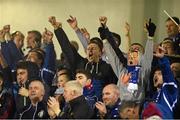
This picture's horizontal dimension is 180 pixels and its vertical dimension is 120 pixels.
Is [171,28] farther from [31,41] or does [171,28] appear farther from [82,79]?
[31,41]

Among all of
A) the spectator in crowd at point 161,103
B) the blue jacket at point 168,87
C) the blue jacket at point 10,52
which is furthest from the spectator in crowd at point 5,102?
the blue jacket at point 168,87

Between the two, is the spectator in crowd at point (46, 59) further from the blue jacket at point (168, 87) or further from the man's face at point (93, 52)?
the blue jacket at point (168, 87)

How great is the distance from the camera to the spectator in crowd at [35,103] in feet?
16.4

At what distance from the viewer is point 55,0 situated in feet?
27.4

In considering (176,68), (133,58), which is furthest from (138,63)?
(176,68)

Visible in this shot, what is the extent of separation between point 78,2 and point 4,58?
96.4 inches

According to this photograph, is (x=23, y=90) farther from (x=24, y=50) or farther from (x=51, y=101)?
(x=24, y=50)

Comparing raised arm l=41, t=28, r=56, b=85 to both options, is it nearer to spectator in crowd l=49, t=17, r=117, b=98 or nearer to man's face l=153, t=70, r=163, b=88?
spectator in crowd l=49, t=17, r=117, b=98

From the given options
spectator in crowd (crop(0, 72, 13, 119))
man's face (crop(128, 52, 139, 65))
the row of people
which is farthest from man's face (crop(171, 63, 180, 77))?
spectator in crowd (crop(0, 72, 13, 119))

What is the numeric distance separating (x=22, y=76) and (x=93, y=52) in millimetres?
791

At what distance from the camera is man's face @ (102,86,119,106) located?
4711 millimetres

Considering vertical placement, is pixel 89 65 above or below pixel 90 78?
above

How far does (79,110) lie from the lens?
4.53 metres

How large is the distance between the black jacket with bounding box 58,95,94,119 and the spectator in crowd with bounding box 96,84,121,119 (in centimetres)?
11
